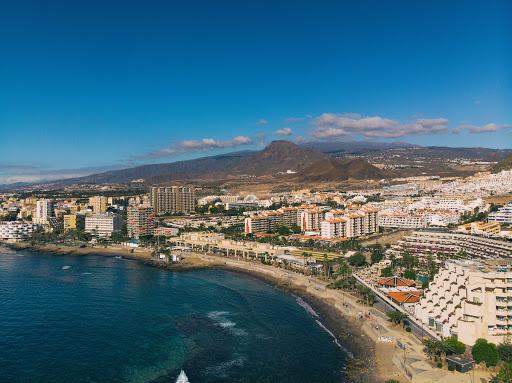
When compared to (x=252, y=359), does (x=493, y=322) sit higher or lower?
higher

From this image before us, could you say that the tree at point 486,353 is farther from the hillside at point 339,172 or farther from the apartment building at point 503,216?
the hillside at point 339,172

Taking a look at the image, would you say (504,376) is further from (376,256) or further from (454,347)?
(376,256)

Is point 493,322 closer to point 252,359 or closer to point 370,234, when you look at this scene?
point 252,359

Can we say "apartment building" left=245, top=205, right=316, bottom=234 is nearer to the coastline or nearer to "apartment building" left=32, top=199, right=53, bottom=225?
the coastline

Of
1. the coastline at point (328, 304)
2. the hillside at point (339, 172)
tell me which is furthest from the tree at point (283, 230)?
the hillside at point (339, 172)

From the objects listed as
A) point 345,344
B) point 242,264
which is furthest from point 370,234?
point 345,344

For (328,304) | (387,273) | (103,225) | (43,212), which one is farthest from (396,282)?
(43,212)
